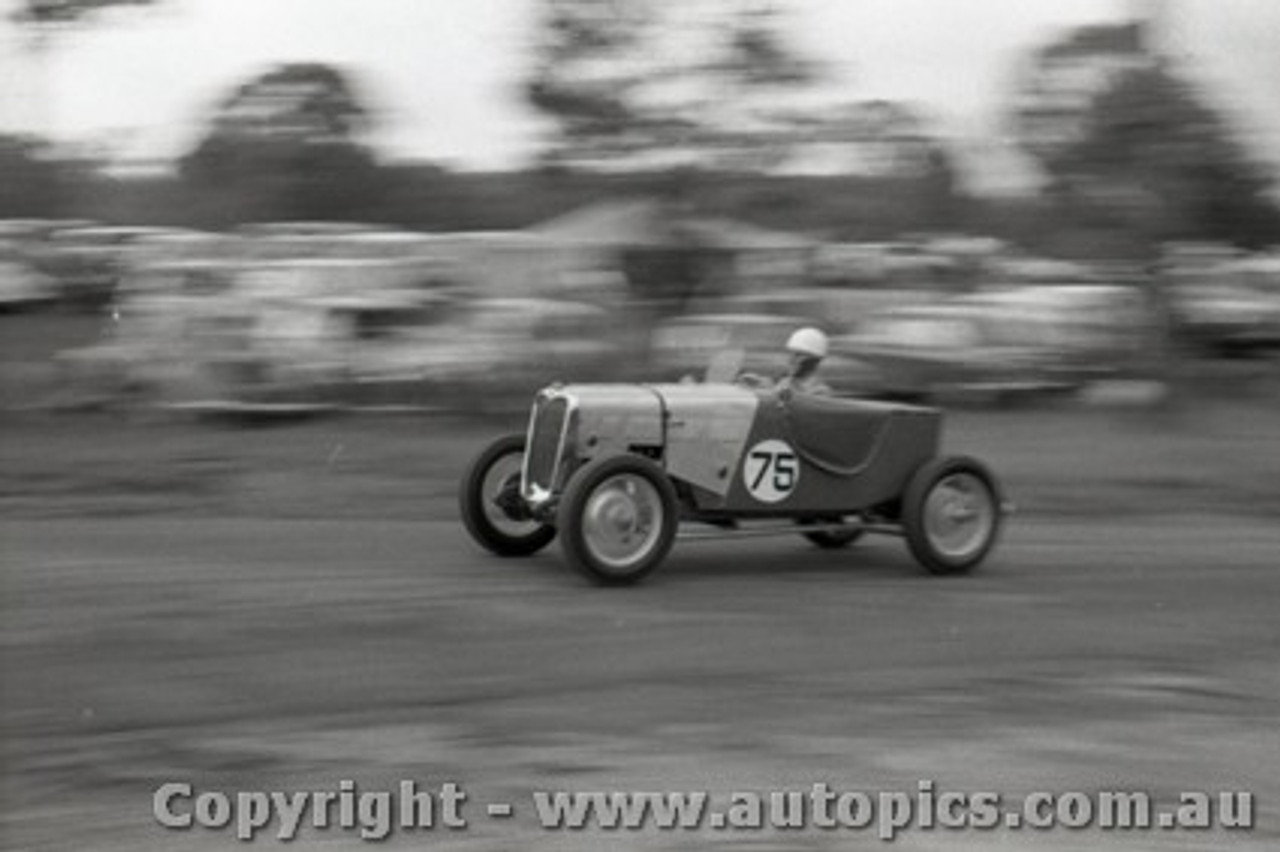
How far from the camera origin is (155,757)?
6660mm

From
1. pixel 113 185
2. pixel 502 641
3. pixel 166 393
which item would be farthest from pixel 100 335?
pixel 502 641

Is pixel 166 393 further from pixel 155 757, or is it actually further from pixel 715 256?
pixel 155 757

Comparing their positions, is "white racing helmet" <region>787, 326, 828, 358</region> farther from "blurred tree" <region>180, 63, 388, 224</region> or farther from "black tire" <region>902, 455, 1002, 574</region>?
"blurred tree" <region>180, 63, 388, 224</region>

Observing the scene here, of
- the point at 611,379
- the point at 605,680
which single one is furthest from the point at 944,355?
the point at 605,680

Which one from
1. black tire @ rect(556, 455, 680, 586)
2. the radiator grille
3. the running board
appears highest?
the radiator grille

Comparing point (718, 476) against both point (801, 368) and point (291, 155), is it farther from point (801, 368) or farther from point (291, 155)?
point (291, 155)

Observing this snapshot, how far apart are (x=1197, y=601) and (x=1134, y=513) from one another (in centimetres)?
486

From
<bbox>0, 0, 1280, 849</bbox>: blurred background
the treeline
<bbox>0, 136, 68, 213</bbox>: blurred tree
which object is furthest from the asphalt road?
<bbox>0, 136, 68, 213</bbox>: blurred tree

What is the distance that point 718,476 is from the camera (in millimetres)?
10914

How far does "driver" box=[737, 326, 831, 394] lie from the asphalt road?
0.94 meters

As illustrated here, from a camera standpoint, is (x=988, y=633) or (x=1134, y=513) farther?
(x=1134, y=513)

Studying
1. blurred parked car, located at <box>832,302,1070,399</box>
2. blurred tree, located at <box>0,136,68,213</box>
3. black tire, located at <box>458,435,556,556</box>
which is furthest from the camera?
blurred tree, located at <box>0,136,68,213</box>

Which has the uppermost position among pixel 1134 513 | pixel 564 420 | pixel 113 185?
pixel 113 185

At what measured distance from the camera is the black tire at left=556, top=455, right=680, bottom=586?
10.1m
